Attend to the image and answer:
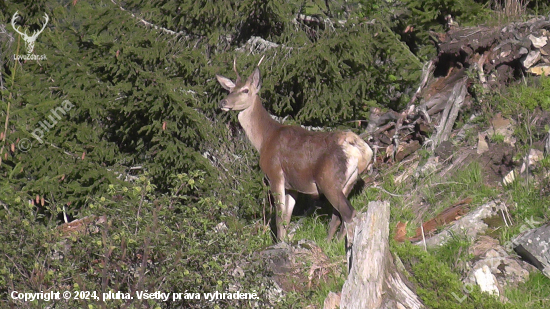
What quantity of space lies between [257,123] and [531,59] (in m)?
3.85

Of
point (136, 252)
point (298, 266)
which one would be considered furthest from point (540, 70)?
point (136, 252)

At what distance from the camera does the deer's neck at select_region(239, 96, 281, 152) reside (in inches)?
363

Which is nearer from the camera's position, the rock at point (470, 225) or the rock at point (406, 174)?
the rock at point (470, 225)

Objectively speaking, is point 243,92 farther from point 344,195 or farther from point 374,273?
point 374,273

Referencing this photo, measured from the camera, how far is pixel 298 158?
8625 millimetres

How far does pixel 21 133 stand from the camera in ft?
32.1

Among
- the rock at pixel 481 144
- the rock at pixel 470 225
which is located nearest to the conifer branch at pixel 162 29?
the rock at pixel 481 144

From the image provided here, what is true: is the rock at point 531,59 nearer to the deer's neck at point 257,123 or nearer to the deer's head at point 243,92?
the deer's neck at point 257,123

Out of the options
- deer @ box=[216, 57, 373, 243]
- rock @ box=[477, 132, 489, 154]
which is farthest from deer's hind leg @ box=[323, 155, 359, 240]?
rock @ box=[477, 132, 489, 154]

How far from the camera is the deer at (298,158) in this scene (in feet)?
27.1

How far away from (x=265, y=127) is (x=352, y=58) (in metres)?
1.75

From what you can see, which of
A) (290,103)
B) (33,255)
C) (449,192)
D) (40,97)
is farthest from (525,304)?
(40,97)

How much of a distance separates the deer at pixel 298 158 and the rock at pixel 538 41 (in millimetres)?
3215

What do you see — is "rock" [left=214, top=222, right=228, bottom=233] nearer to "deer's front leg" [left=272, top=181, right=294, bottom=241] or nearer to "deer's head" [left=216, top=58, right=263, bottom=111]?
"deer's front leg" [left=272, top=181, right=294, bottom=241]
